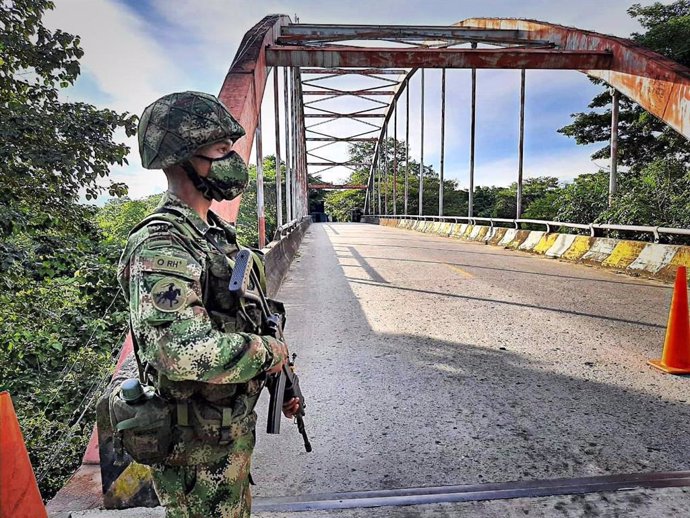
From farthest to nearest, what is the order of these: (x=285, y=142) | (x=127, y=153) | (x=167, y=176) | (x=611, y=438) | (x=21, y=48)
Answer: (x=285, y=142) < (x=127, y=153) < (x=21, y=48) < (x=611, y=438) < (x=167, y=176)

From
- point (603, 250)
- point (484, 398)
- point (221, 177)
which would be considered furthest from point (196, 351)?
point (603, 250)

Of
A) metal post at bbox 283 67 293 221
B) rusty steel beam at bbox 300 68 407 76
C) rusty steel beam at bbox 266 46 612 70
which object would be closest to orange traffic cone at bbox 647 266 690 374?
rusty steel beam at bbox 266 46 612 70

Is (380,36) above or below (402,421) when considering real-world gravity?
above

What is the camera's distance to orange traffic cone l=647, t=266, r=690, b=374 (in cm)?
357

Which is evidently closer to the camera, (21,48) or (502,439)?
(502,439)

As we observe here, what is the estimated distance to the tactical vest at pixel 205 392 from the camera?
1.24 m

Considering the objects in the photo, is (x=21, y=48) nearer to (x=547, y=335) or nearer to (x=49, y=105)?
(x=49, y=105)

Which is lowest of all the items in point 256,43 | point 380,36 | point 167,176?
point 167,176

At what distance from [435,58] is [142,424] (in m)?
8.63

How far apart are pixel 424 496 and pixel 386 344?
233 centimetres

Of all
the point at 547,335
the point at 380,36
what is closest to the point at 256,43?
the point at 380,36

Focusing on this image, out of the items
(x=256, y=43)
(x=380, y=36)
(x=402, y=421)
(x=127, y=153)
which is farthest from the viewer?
(x=380, y=36)

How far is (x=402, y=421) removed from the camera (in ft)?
9.38

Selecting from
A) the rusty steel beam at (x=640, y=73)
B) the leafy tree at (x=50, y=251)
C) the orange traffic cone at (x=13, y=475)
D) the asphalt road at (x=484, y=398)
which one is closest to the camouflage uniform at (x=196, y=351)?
the orange traffic cone at (x=13, y=475)
